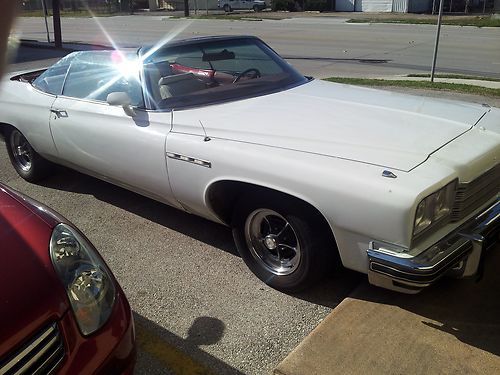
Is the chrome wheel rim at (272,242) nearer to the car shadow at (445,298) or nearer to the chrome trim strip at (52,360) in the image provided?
the car shadow at (445,298)

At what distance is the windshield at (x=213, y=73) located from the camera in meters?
Answer: 3.68

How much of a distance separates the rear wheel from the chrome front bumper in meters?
3.70

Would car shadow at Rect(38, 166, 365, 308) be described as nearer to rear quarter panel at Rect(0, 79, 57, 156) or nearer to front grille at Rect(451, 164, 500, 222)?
rear quarter panel at Rect(0, 79, 57, 156)

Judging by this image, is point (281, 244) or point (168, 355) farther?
point (281, 244)

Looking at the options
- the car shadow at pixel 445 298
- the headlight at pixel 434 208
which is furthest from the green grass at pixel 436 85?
the headlight at pixel 434 208

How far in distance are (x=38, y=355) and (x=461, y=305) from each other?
2.29m

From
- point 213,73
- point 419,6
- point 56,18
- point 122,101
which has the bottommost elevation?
Answer: point 122,101

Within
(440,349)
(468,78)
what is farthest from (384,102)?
(468,78)

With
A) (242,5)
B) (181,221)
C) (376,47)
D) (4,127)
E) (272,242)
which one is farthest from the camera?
(242,5)

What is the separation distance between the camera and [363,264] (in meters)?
2.63

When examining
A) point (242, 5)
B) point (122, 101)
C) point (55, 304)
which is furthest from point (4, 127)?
point (242, 5)

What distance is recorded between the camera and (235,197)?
3.23 meters

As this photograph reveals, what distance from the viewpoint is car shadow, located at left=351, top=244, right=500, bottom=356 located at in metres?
2.67

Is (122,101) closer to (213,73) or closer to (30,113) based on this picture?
(213,73)
